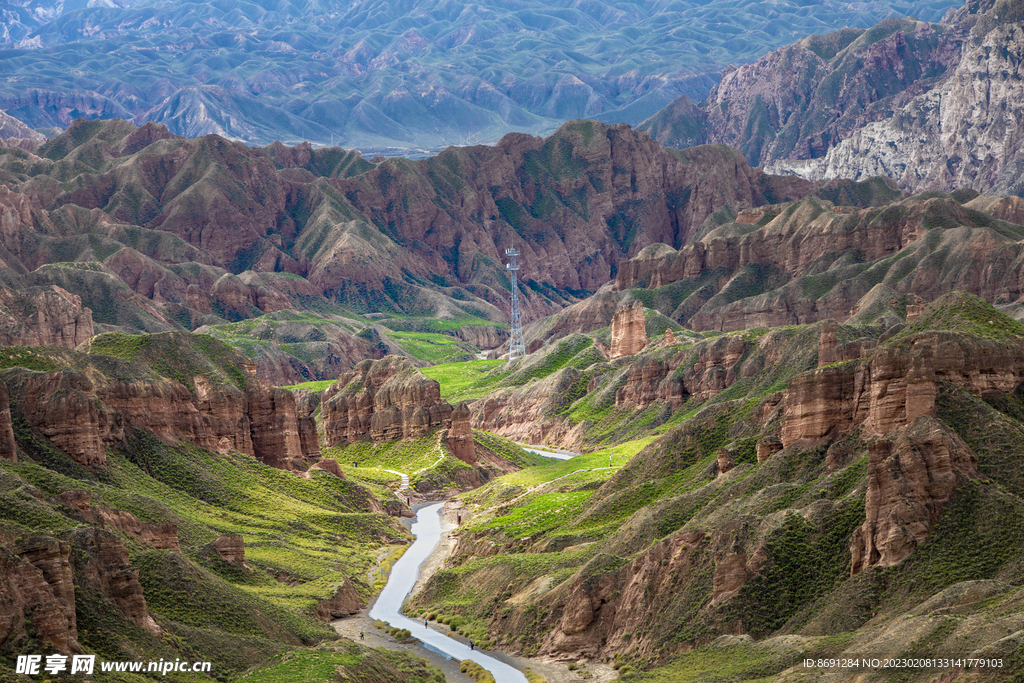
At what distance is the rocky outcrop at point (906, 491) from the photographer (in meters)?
89.0

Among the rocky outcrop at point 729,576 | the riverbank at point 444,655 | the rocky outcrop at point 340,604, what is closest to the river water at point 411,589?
the riverbank at point 444,655

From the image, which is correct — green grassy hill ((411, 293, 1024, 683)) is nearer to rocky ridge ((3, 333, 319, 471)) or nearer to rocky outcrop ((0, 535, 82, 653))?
rocky outcrop ((0, 535, 82, 653))

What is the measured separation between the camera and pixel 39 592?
77250mm

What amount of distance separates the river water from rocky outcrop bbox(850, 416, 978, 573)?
85.0ft

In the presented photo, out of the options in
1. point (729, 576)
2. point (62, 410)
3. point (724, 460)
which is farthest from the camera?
point (62, 410)

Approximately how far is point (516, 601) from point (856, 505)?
→ 3096cm

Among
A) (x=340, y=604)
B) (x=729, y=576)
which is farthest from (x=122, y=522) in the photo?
(x=729, y=576)

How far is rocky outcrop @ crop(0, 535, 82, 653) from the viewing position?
246 ft

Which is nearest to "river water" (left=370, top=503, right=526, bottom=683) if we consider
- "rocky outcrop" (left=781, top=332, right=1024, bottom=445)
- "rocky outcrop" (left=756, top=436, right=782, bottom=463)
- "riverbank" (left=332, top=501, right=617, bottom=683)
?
"riverbank" (left=332, top=501, right=617, bottom=683)

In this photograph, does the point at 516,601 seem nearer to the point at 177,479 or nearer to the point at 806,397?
the point at 806,397

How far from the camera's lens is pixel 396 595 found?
132 metres

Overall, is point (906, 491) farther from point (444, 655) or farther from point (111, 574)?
point (111, 574)

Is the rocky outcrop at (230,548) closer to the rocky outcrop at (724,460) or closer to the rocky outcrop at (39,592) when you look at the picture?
the rocky outcrop at (39,592)

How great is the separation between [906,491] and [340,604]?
52418mm
